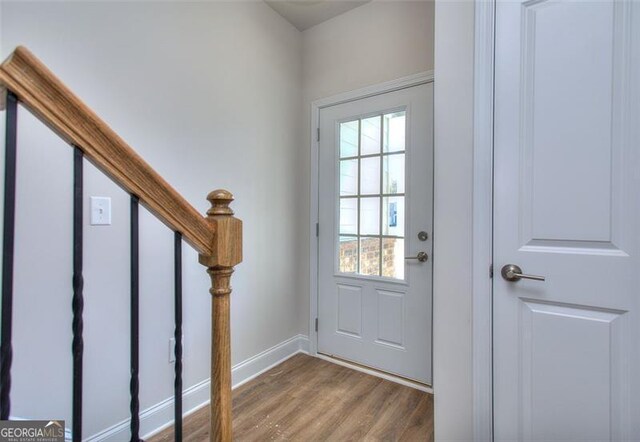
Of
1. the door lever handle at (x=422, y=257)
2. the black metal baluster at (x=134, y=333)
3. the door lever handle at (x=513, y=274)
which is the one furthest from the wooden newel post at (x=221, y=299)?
the door lever handle at (x=422, y=257)

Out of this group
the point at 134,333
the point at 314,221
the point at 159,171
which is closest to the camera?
the point at 134,333

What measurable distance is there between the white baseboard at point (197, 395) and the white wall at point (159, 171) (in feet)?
0.16

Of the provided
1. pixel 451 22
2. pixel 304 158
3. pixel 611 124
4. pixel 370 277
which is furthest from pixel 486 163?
pixel 304 158

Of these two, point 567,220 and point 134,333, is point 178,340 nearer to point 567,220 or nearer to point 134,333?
point 134,333

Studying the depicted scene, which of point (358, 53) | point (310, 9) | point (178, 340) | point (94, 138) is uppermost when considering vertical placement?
point (310, 9)

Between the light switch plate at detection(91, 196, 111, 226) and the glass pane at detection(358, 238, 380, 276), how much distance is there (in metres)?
1.63

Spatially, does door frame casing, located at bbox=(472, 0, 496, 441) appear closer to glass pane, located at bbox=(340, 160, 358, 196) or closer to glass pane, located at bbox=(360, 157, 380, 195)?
glass pane, located at bbox=(360, 157, 380, 195)

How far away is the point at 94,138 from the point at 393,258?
1.95 m

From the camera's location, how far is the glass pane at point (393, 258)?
218 cm

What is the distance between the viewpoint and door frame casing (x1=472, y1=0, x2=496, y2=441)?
1281 millimetres

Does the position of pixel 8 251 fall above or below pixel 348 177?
below

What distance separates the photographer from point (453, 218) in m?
1.36

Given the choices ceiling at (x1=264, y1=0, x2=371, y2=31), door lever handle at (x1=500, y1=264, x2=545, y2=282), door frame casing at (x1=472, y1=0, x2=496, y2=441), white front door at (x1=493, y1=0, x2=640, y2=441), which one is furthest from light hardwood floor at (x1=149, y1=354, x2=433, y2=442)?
ceiling at (x1=264, y1=0, x2=371, y2=31)

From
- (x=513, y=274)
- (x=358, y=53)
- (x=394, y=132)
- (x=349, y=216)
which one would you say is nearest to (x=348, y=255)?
(x=349, y=216)
